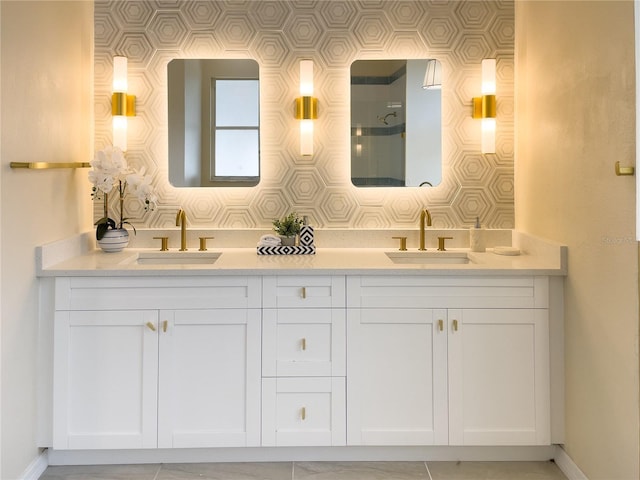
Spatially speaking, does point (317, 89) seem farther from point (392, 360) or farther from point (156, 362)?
point (156, 362)

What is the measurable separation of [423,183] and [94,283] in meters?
1.66

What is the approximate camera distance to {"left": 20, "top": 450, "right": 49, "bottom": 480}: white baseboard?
2316mm

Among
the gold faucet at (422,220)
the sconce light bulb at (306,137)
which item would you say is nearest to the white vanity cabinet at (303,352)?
the gold faucet at (422,220)

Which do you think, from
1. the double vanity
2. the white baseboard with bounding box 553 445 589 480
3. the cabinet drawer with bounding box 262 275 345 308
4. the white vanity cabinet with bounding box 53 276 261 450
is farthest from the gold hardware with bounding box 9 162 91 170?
the white baseboard with bounding box 553 445 589 480

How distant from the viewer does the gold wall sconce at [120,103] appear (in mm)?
2996

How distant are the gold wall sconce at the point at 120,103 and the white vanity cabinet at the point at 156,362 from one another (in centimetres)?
90

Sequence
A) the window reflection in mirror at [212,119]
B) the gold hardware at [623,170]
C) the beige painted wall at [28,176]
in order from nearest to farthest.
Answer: the gold hardware at [623,170], the beige painted wall at [28,176], the window reflection in mirror at [212,119]

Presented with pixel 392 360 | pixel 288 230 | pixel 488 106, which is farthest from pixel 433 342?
pixel 488 106

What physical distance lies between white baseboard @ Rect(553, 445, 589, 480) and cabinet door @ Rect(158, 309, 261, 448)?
1.24m

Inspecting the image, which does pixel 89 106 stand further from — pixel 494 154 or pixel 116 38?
pixel 494 154

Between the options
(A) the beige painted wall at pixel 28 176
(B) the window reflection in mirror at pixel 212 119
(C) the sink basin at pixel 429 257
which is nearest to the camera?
(A) the beige painted wall at pixel 28 176

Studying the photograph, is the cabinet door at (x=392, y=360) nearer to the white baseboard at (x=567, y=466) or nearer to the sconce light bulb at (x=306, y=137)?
the white baseboard at (x=567, y=466)

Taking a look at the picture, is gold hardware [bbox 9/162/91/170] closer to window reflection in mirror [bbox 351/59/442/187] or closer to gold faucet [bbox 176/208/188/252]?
gold faucet [bbox 176/208/188/252]

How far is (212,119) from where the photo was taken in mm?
3076
